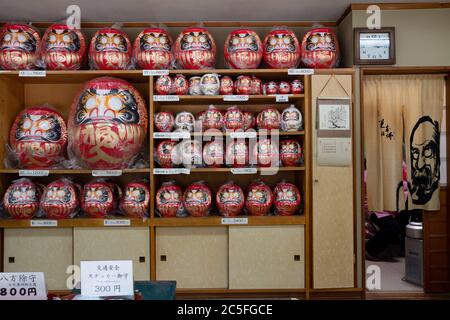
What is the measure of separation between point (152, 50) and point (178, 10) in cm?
43

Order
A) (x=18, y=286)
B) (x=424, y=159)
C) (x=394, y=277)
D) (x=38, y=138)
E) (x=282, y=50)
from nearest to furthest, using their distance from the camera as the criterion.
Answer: (x=18, y=286)
(x=38, y=138)
(x=282, y=50)
(x=424, y=159)
(x=394, y=277)

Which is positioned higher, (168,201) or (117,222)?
(168,201)

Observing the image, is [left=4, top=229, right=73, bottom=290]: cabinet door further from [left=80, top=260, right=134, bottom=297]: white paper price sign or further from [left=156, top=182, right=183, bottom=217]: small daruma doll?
[left=80, top=260, right=134, bottom=297]: white paper price sign

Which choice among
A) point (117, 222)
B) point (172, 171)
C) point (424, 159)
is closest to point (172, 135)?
point (172, 171)

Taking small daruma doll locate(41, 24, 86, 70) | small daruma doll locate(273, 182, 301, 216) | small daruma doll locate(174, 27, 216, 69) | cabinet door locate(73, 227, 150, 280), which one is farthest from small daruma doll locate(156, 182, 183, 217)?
small daruma doll locate(41, 24, 86, 70)

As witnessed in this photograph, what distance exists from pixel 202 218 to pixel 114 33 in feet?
5.57

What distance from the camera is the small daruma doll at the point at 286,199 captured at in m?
3.33

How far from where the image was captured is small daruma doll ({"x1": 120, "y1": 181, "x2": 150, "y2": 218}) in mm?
3246

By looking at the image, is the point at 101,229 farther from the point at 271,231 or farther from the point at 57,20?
the point at 57,20

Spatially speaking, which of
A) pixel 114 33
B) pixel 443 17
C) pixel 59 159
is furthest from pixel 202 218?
pixel 443 17

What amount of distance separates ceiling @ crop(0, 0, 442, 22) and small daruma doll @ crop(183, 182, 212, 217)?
4.92 feet

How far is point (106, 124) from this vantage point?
10.1ft

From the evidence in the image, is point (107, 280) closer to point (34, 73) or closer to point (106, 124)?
point (106, 124)

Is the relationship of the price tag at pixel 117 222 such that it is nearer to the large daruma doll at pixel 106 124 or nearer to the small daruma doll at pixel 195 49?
the large daruma doll at pixel 106 124
